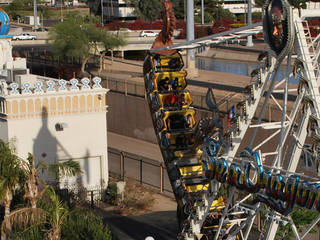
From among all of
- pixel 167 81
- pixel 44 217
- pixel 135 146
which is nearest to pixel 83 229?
A: pixel 44 217

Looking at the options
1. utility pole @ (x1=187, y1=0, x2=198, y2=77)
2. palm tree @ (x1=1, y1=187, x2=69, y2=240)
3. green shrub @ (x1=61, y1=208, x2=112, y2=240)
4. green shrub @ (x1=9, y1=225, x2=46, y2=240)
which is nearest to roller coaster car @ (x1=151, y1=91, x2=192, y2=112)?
green shrub @ (x1=61, y1=208, x2=112, y2=240)

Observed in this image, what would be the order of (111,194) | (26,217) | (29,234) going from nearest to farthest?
(26,217) → (29,234) → (111,194)

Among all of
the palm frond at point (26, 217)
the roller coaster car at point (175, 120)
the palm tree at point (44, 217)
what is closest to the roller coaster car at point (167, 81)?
the roller coaster car at point (175, 120)

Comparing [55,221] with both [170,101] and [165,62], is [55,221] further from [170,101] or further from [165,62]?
[165,62]

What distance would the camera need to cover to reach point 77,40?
7288 cm

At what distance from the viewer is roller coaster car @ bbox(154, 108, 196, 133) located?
25969 millimetres

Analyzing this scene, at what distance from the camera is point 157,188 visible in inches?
1491

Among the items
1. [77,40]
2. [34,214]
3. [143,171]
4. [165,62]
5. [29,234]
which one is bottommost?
[143,171]

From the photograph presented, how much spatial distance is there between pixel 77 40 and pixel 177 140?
159ft

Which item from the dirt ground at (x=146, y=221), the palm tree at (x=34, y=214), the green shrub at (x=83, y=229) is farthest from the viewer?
the dirt ground at (x=146, y=221)

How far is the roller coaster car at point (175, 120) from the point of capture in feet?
85.2

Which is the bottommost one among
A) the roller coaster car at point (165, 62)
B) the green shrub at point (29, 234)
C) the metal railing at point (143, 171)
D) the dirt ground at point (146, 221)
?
the dirt ground at point (146, 221)

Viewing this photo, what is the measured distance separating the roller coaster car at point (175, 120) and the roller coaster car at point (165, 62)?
159cm

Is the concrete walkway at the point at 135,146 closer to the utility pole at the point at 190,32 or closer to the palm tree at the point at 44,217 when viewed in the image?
the utility pole at the point at 190,32
